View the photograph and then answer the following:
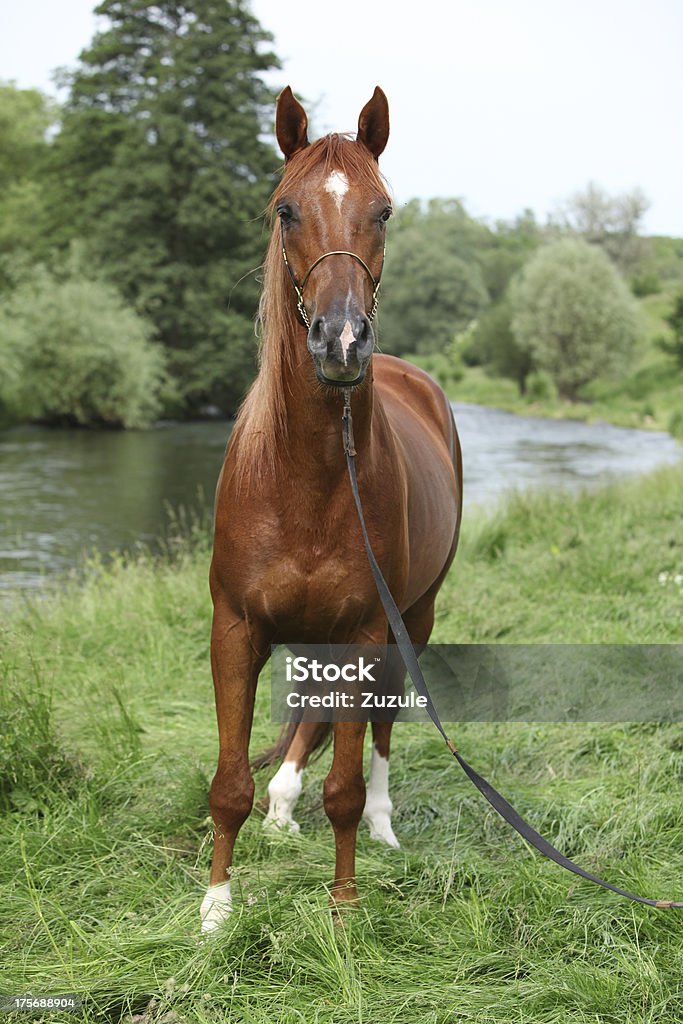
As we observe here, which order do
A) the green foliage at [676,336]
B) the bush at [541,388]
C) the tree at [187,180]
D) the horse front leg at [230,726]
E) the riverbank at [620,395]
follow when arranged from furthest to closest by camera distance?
the bush at [541,388] → the green foliage at [676,336] → the riverbank at [620,395] → the tree at [187,180] → the horse front leg at [230,726]

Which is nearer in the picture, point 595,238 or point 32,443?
point 32,443

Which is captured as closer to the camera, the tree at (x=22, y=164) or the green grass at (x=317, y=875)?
the green grass at (x=317, y=875)

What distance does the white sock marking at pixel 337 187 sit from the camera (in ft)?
8.26

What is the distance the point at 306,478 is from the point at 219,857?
1.22m

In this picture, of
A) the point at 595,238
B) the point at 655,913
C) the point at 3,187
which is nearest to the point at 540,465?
the point at 655,913

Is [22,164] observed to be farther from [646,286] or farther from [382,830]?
[382,830]

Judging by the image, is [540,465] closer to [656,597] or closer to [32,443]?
[32,443]

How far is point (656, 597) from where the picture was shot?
6789 mm

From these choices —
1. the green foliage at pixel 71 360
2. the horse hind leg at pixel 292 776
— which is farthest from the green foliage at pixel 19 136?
the horse hind leg at pixel 292 776

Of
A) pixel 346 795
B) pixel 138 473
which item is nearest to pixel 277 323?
pixel 346 795

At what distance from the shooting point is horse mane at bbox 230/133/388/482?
2605 mm

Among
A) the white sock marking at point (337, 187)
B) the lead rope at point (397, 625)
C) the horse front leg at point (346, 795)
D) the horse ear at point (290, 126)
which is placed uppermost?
the horse ear at point (290, 126)

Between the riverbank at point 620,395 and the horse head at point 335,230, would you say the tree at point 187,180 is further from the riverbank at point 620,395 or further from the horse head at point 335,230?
the horse head at point 335,230

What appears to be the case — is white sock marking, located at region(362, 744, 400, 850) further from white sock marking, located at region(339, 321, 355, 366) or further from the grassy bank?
the grassy bank
